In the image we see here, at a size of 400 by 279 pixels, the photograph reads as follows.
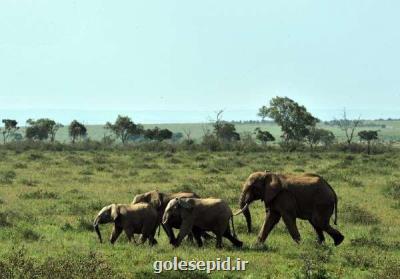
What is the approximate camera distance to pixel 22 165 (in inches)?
1490

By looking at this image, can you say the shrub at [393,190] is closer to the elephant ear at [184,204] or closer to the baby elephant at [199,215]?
the baby elephant at [199,215]

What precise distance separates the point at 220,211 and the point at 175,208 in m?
0.93

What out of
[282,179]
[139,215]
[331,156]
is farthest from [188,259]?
[331,156]

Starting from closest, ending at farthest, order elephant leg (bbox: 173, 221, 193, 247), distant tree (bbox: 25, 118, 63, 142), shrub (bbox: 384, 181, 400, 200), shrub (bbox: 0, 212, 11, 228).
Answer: elephant leg (bbox: 173, 221, 193, 247) < shrub (bbox: 0, 212, 11, 228) < shrub (bbox: 384, 181, 400, 200) < distant tree (bbox: 25, 118, 63, 142)

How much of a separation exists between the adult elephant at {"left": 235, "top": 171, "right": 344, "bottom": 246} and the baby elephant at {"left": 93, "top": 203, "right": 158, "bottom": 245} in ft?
6.41

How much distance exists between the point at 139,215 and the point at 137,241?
2.99 ft

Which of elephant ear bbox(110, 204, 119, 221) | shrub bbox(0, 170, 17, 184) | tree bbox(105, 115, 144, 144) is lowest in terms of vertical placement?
shrub bbox(0, 170, 17, 184)

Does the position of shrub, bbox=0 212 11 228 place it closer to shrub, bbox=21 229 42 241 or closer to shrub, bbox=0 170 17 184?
shrub, bbox=21 229 42 241

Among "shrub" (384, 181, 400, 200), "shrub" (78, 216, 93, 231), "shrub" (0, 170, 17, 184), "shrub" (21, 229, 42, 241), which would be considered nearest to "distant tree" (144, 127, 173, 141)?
"shrub" (0, 170, 17, 184)

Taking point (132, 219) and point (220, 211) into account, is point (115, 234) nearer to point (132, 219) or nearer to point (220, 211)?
point (132, 219)

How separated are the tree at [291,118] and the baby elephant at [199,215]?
7364 cm

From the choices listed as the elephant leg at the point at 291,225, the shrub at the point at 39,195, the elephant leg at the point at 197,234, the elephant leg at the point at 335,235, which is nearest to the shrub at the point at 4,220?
the shrub at the point at 39,195

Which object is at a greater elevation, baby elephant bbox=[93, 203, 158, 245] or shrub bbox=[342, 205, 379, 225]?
baby elephant bbox=[93, 203, 158, 245]

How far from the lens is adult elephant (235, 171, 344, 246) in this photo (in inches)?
547
